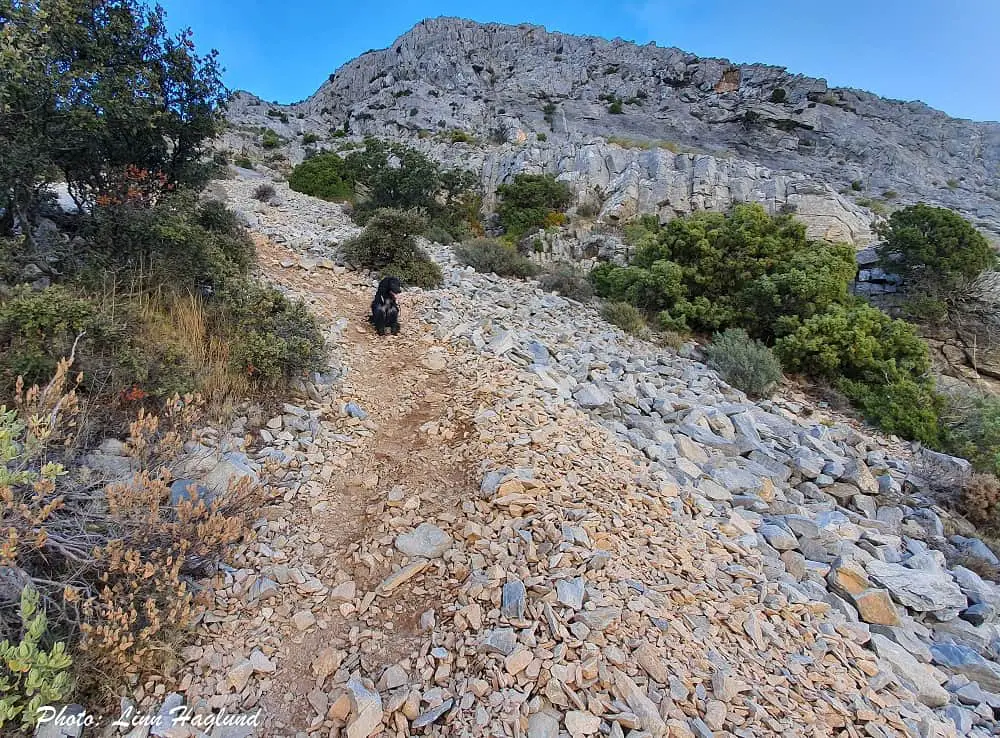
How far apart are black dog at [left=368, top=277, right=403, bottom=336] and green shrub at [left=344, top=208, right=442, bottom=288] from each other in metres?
2.25

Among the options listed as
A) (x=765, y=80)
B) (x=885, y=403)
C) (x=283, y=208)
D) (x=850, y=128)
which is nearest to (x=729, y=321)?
(x=885, y=403)

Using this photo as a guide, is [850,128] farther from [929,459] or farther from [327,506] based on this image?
[327,506]

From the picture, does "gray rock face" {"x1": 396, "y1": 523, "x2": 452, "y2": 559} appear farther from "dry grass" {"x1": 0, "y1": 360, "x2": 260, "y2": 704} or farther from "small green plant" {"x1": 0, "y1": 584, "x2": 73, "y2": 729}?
"small green plant" {"x1": 0, "y1": 584, "x2": 73, "y2": 729}

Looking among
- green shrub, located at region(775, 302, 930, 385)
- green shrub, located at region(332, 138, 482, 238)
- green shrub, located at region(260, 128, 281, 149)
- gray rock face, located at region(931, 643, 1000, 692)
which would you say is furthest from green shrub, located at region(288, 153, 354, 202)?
gray rock face, located at region(931, 643, 1000, 692)

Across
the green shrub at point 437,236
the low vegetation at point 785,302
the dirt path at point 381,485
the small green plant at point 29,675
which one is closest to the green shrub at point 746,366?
the low vegetation at point 785,302

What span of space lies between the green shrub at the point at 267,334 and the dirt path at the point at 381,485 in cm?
60

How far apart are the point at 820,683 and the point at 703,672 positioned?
682mm

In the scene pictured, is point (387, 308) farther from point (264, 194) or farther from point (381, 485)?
point (264, 194)

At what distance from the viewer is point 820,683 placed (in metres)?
2.34

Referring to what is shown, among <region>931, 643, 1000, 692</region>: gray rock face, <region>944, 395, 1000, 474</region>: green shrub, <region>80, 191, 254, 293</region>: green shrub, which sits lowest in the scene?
<region>931, 643, 1000, 692</region>: gray rock face

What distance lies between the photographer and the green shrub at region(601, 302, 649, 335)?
30.0 ft

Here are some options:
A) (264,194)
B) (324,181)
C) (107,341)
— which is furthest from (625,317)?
(324,181)

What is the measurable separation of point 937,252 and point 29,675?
18.6 metres

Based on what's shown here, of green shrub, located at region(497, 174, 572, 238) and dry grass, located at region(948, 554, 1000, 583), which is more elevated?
green shrub, located at region(497, 174, 572, 238)
